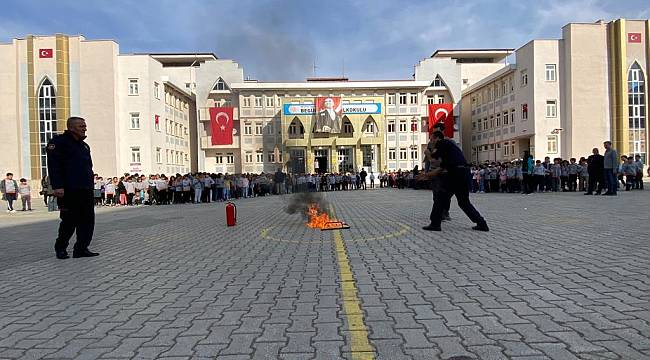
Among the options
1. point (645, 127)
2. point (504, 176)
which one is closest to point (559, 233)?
point (504, 176)

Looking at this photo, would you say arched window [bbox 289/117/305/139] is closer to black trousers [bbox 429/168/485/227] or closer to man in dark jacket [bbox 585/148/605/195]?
man in dark jacket [bbox 585/148/605/195]

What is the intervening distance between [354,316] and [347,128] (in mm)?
60563

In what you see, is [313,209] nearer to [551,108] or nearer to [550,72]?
[551,108]

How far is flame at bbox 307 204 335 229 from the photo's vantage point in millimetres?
11606

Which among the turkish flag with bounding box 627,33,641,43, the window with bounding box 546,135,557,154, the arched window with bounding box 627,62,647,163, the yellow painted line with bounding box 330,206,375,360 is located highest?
the turkish flag with bounding box 627,33,641,43

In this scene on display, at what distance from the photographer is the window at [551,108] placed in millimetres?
51281

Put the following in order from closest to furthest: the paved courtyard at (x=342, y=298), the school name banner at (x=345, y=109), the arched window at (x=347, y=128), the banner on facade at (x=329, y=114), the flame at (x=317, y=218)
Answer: the paved courtyard at (x=342, y=298)
the flame at (x=317, y=218)
the banner on facade at (x=329, y=114)
the school name banner at (x=345, y=109)
the arched window at (x=347, y=128)

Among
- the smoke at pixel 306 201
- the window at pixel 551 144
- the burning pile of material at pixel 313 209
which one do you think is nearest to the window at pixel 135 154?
the burning pile of material at pixel 313 209

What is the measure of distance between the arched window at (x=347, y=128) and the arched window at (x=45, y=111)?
108ft

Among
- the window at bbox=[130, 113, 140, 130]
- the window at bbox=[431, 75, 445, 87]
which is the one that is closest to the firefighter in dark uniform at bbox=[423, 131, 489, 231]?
the window at bbox=[130, 113, 140, 130]

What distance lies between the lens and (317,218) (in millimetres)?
11898

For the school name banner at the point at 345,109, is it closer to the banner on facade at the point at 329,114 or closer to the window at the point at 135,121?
the banner on facade at the point at 329,114

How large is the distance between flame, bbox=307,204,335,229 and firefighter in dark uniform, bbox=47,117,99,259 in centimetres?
512

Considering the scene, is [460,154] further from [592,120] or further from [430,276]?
[592,120]
